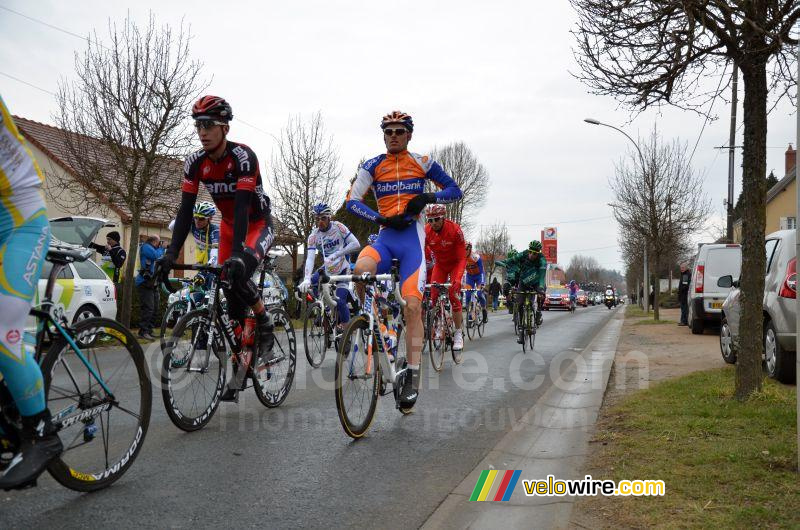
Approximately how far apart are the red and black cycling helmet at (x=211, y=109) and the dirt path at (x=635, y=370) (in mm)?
3571

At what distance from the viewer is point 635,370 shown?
9.13m

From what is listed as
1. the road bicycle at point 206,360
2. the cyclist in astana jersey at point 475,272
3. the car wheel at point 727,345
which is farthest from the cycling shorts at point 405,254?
the cyclist in astana jersey at point 475,272

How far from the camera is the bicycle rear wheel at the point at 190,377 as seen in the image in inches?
182

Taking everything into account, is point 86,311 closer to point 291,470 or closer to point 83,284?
point 83,284

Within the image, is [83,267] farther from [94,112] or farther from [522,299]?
[522,299]

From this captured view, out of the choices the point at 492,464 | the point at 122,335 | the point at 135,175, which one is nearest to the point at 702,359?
the point at 492,464

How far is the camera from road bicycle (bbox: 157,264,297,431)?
4660 mm

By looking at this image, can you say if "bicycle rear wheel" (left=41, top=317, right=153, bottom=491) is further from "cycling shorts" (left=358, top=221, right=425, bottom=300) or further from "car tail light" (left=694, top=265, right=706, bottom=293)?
"car tail light" (left=694, top=265, right=706, bottom=293)

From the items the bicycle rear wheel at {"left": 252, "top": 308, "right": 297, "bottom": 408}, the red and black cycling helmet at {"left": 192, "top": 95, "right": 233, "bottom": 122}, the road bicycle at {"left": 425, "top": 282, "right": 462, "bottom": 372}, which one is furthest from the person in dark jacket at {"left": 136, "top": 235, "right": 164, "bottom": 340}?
the red and black cycling helmet at {"left": 192, "top": 95, "right": 233, "bottom": 122}

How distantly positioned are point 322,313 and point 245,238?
4.13 m

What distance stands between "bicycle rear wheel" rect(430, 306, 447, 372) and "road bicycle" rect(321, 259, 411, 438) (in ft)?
12.4

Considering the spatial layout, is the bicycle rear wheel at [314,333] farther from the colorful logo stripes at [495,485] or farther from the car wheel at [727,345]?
the car wheel at [727,345]

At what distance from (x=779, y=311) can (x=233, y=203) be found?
621cm

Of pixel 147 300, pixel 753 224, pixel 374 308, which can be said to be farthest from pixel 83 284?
pixel 753 224
